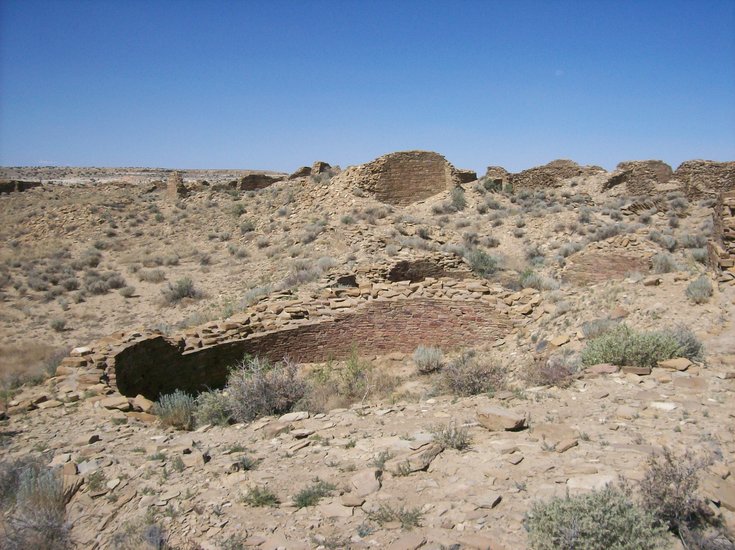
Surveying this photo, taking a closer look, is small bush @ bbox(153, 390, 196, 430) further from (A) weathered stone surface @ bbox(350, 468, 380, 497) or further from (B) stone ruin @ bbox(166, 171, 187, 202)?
(B) stone ruin @ bbox(166, 171, 187, 202)

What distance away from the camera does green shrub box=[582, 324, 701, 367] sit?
5648 mm

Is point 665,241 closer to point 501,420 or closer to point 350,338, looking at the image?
point 350,338

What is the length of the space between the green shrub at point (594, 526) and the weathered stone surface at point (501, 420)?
1516mm

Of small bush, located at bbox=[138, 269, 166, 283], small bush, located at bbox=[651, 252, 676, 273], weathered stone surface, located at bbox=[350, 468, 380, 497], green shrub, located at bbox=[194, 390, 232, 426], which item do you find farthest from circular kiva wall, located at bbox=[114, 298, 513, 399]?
small bush, located at bbox=[138, 269, 166, 283]

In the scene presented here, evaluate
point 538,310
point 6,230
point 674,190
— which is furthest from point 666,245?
point 6,230

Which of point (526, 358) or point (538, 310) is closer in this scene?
point (526, 358)

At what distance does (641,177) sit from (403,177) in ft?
40.1

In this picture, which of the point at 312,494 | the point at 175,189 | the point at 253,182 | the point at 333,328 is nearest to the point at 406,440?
the point at 312,494

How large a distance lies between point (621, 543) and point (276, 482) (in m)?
2.51

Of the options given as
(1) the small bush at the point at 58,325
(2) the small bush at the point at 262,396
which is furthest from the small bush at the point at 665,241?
(1) the small bush at the point at 58,325

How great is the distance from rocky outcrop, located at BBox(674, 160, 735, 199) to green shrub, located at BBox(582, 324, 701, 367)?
19491 millimetres

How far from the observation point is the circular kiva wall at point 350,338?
303 inches

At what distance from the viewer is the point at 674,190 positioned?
2248cm

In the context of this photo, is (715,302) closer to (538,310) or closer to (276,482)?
(538,310)
